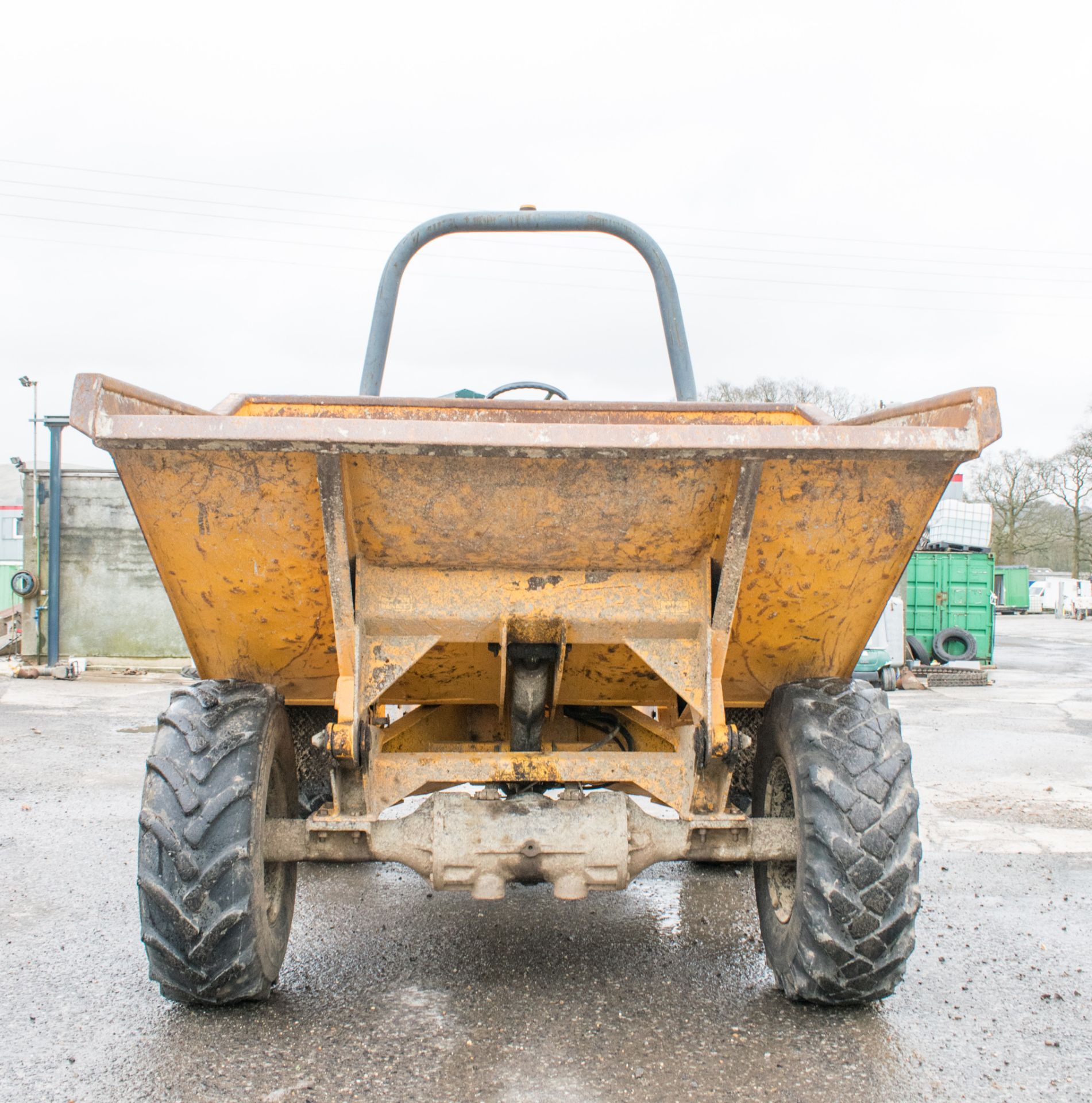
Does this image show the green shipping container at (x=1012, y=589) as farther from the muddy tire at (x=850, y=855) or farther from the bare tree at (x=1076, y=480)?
the muddy tire at (x=850, y=855)

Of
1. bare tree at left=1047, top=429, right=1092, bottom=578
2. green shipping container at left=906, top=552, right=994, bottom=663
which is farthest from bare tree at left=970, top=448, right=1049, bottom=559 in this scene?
green shipping container at left=906, top=552, right=994, bottom=663

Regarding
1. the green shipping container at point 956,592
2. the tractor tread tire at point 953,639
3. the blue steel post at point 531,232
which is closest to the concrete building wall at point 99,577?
the blue steel post at point 531,232

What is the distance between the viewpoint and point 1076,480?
3953cm

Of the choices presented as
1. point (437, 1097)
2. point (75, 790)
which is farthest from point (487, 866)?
point (75, 790)

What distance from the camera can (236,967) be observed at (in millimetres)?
2666

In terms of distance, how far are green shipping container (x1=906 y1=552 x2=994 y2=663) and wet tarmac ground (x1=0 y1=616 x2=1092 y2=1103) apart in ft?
37.7

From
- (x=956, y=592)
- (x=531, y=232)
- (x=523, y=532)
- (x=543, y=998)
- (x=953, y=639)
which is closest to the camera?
(x=523, y=532)

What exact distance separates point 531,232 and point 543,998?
2.87 m

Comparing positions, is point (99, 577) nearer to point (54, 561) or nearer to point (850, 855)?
point (54, 561)

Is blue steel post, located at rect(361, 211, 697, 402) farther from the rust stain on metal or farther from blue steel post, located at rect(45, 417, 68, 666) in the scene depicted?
blue steel post, located at rect(45, 417, 68, 666)

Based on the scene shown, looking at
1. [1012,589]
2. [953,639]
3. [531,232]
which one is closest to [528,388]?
[531,232]

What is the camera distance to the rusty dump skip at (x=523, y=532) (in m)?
2.40

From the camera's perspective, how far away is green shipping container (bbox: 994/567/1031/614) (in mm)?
35688

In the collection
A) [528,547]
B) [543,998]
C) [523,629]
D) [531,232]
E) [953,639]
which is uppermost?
[531,232]
